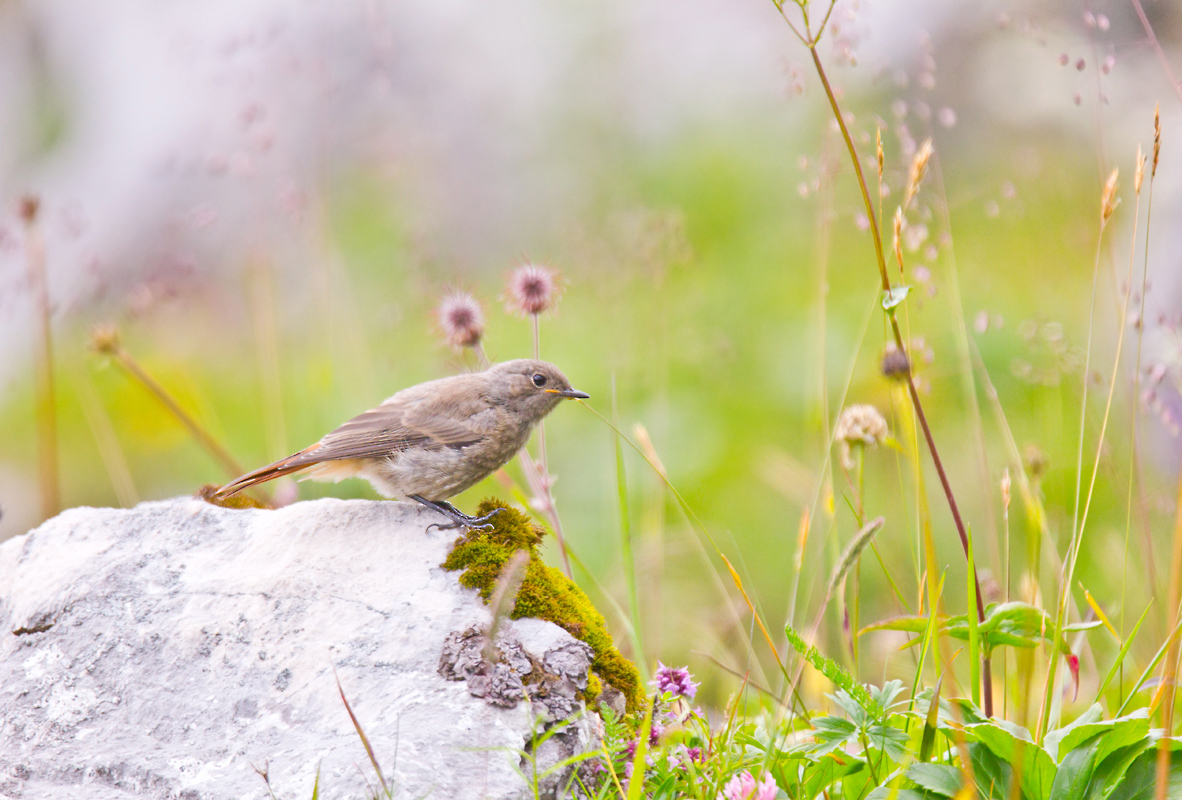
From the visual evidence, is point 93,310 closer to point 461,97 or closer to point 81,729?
point 461,97

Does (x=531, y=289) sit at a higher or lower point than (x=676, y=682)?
higher

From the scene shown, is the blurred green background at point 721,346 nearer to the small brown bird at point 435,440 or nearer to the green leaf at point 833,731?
the small brown bird at point 435,440

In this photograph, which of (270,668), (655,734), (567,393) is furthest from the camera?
(567,393)

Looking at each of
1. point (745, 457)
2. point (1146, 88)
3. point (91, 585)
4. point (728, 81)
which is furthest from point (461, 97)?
point (91, 585)

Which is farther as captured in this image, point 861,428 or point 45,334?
point 45,334

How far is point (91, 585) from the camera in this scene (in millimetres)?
3215

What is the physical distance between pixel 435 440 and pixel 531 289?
2.28ft

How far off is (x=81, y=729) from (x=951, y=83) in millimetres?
7929

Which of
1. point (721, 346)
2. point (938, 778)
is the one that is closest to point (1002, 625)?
point (938, 778)

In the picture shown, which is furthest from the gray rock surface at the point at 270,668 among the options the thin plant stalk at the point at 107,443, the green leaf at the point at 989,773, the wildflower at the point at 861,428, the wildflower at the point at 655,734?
the thin plant stalk at the point at 107,443

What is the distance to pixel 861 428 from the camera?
3.42 meters

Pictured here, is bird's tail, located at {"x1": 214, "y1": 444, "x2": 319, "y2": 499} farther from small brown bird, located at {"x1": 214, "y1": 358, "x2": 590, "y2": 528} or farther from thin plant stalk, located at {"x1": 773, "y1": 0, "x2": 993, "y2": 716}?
thin plant stalk, located at {"x1": 773, "y1": 0, "x2": 993, "y2": 716}

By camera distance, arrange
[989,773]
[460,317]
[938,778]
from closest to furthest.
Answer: [938,778], [989,773], [460,317]

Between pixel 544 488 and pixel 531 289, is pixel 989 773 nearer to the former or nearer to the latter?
pixel 544 488
